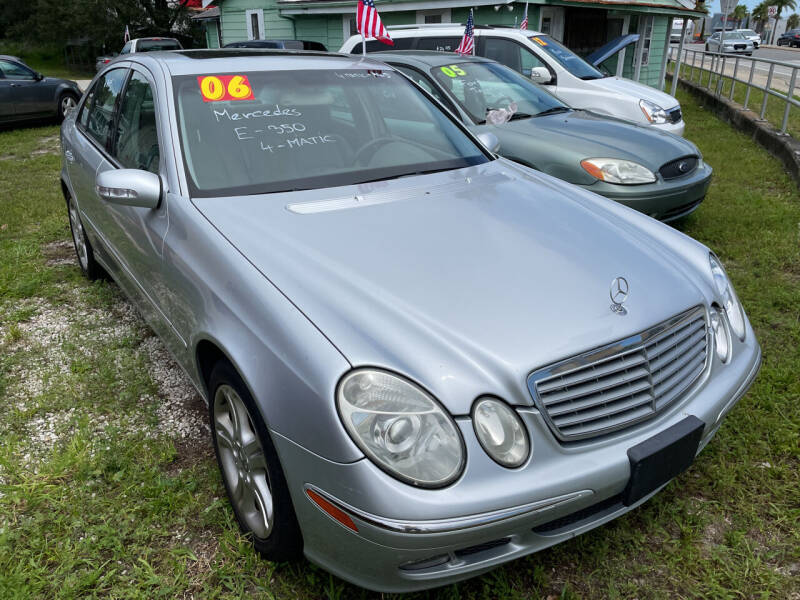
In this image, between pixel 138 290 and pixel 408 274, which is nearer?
pixel 408 274

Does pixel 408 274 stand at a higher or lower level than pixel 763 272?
higher

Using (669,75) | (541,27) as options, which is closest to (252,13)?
(541,27)

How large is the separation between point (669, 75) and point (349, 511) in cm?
2220

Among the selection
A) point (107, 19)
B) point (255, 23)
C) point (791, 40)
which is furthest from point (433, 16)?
point (791, 40)

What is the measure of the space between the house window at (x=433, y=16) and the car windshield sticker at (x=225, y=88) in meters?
13.1

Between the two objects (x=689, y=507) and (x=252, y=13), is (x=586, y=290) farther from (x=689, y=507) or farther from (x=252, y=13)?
(x=252, y=13)

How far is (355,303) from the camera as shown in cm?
186

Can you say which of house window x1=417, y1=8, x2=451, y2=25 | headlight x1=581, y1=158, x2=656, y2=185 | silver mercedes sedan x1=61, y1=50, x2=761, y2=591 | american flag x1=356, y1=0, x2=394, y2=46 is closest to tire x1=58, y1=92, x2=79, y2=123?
house window x1=417, y1=8, x2=451, y2=25

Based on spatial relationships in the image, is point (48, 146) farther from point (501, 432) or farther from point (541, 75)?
point (501, 432)

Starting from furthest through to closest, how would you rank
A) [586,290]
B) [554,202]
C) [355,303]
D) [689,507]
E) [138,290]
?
[138,290], [554,202], [689,507], [586,290], [355,303]

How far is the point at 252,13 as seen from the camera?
794 inches

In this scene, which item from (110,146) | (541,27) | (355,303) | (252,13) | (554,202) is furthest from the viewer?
(252,13)

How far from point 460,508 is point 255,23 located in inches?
843

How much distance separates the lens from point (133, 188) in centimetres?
246
